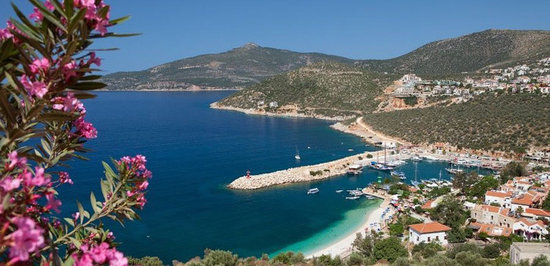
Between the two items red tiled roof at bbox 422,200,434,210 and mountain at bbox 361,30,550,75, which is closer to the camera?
red tiled roof at bbox 422,200,434,210

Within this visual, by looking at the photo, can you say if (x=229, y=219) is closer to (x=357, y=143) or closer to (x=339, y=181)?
(x=339, y=181)

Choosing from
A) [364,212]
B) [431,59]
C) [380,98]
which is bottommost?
[364,212]

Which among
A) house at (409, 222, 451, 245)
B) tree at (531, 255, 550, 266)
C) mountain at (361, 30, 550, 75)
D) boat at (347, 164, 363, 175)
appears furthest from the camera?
mountain at (361, 30, 550, 75)

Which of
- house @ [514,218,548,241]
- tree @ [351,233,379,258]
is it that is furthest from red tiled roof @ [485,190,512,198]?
tree @ [351,233,379,258]

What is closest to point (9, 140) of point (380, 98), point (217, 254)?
point (217, 254)

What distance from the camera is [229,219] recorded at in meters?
26.0

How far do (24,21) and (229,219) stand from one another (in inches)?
994

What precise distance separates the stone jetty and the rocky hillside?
115 feet

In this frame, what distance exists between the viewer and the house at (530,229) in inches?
786

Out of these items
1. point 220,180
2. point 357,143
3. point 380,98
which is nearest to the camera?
point 220,180

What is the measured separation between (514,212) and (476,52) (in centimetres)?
8929

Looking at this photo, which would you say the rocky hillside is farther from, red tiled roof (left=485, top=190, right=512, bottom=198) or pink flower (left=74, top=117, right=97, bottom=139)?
pink flower (left=74, top=117, right=97, bottom=139)

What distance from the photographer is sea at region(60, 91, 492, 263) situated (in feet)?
75.4

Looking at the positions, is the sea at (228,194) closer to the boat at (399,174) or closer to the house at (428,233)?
the boat at (399,174)
